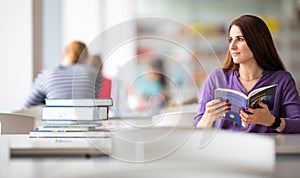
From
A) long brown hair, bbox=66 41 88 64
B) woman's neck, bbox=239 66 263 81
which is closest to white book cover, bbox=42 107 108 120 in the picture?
woman's neck, bbox=239 66 263 81

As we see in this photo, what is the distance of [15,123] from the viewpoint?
2516 millimetres

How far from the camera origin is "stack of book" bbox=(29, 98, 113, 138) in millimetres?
2213

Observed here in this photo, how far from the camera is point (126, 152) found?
67.2 inches

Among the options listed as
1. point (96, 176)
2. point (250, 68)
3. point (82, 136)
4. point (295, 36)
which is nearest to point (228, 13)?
point (295, 36)

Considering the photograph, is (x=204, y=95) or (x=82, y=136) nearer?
(x=82, y=136)

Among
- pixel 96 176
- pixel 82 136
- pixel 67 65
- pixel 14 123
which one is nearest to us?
pixel 96 176

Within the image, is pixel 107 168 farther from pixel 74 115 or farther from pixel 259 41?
pixel 259 41

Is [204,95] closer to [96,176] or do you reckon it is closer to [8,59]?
[96,176]

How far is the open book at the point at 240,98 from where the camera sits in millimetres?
2332

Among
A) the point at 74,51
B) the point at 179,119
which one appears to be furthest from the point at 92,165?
the point at 74,51

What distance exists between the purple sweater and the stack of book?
1.38 feet

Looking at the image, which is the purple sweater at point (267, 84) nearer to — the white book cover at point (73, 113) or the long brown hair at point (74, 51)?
the white book cover at point (73, 113)

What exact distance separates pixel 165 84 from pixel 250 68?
579 centimetres

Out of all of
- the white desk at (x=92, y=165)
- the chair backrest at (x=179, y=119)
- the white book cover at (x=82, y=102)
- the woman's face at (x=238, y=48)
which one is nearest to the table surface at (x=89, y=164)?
the white desk at (x=92, y=165)
